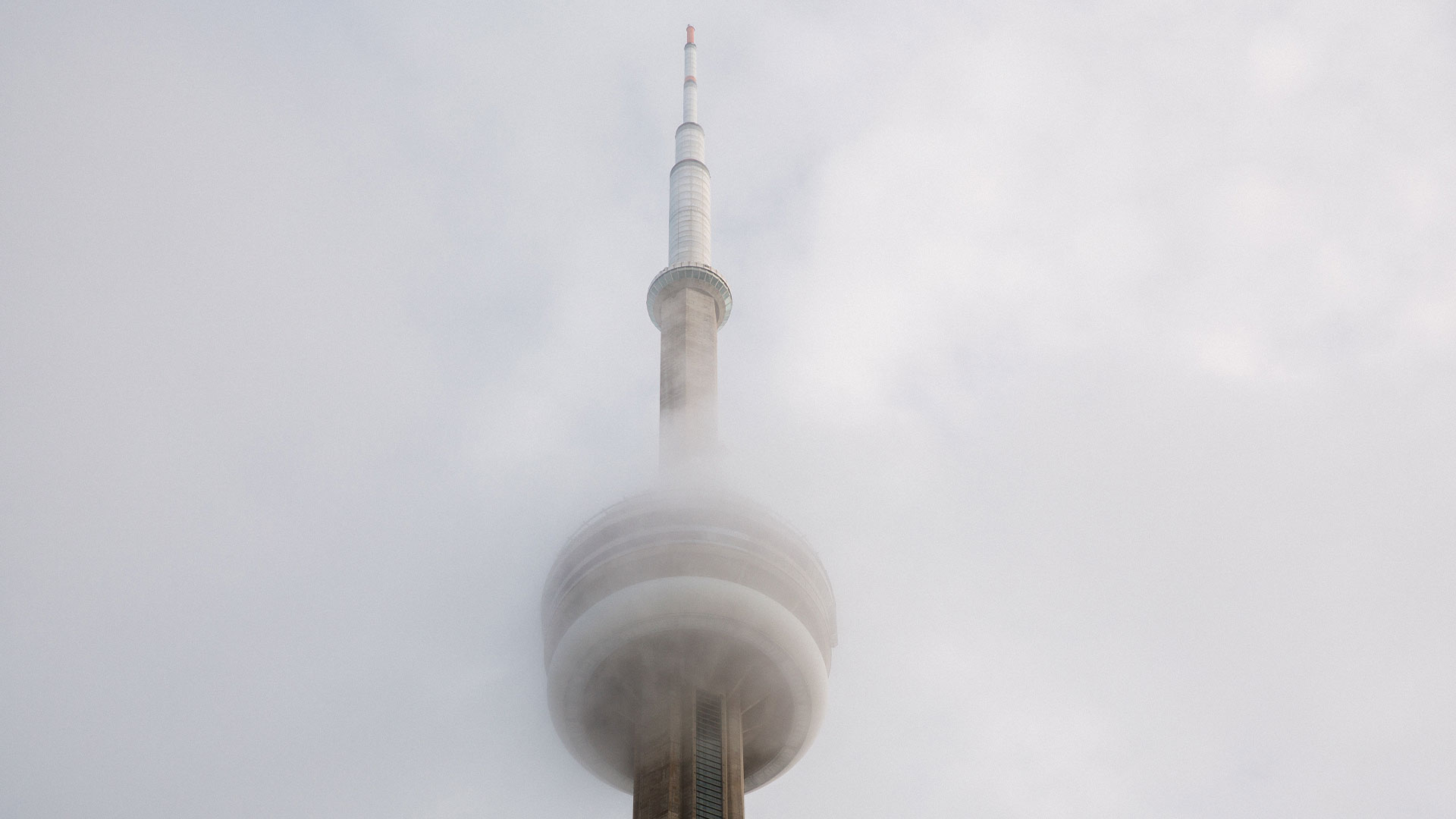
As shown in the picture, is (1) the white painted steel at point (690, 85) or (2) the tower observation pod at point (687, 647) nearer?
(2) the tower observation pod at point (687, 647)

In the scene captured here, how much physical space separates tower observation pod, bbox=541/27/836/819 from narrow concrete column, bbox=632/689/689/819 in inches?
2.3

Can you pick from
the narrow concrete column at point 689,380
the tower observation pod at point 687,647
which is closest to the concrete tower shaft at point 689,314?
the narrow concrete column at point 689,380

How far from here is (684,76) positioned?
76625mm

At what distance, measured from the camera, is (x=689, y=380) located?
191 feet

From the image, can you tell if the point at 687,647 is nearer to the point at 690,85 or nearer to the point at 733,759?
the point at 733,759

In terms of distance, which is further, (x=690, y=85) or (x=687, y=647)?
Result: (x=690, y=85)

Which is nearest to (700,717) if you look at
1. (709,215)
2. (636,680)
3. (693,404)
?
(636,680)

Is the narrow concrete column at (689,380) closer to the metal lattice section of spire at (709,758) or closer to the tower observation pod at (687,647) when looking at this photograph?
the tower observation pod at (687,647)

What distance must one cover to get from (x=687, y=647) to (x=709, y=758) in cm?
423

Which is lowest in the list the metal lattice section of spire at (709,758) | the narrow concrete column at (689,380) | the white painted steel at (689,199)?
the metal lattice section of spire at (709,758)

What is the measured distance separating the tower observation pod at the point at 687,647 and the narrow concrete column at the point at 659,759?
6cm

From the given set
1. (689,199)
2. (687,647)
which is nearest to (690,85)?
(689,199)

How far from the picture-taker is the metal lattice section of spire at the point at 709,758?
42188 millimetres

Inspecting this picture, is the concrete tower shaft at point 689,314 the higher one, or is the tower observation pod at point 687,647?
the concrete tower shaft at point 689,314
